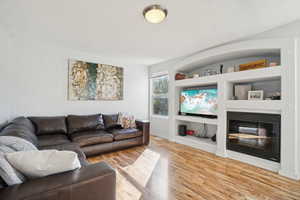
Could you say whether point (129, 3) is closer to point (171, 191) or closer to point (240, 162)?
point (171, 191)

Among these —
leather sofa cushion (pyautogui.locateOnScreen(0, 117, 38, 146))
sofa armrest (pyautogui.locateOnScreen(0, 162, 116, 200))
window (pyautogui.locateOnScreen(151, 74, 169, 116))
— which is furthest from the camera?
window (pyautogui.locateOnScreen(151, 74, 169, 116))

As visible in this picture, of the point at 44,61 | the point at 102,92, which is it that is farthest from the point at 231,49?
the point at 44,61

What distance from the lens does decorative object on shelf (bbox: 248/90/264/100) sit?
257 centimetres

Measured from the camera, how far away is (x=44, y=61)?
10.6ft

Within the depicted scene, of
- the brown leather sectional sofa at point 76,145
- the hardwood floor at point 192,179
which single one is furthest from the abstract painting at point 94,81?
the hardwood floor at point 192,179

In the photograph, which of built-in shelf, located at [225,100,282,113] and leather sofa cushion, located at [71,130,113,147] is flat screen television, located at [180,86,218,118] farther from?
leather sofa cushion, located at [71,130,113,147]

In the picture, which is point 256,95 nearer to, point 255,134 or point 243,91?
point 243,91

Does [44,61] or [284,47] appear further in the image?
[44,61]

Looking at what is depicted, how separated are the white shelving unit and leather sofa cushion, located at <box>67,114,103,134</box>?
2200 millimetres

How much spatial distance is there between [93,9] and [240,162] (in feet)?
11.8

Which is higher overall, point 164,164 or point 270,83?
point 270,83

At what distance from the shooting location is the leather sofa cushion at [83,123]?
3066 mm

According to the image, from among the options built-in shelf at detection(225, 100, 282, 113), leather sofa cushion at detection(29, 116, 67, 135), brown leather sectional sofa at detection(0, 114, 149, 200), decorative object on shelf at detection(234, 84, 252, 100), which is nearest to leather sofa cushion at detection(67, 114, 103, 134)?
brown leather sectional sofa at detection(0, 114, 149, 200)

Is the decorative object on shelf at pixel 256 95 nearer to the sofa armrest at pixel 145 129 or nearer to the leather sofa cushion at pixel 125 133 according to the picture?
the sofa armrest at pixel 145 129
